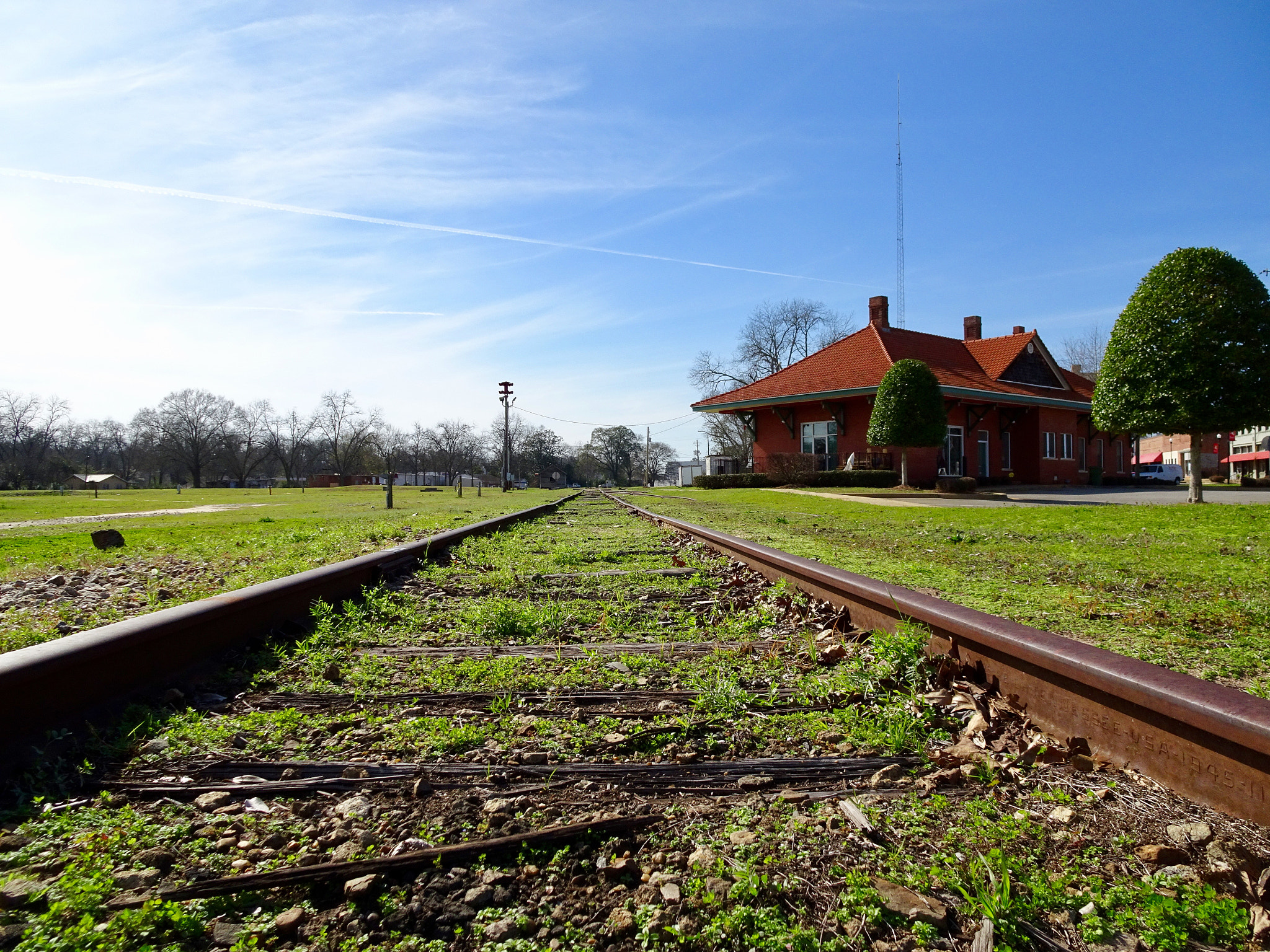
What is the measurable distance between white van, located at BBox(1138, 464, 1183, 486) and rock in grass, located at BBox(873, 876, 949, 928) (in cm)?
4808

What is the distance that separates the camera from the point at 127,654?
2.49 meters

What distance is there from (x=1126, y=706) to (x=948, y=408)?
96.2ft

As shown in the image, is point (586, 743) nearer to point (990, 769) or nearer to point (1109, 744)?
point (990, 769)

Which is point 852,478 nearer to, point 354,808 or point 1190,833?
point 1190,833

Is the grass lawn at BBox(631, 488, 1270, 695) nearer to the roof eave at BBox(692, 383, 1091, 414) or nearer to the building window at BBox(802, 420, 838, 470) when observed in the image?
the roof eave at BBox(692, 383, 1091, 414)

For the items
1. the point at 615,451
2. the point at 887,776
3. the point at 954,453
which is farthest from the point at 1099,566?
the point at 615,451

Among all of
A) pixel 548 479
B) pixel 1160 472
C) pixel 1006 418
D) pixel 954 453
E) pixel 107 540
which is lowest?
pixel 548 479

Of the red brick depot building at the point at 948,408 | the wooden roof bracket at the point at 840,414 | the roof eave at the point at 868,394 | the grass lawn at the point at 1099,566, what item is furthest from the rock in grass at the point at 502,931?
the wooden roof bracket at the point at 840,414

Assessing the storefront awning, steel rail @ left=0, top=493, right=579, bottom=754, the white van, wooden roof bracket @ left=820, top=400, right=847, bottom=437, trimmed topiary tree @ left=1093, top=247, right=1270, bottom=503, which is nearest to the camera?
steel rail @ left=0, top=493, right=579, bottom=754

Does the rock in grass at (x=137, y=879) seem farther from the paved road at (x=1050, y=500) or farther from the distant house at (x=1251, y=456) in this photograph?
the distant house at (x=1251, y=456)

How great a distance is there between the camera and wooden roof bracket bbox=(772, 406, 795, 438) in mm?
30906

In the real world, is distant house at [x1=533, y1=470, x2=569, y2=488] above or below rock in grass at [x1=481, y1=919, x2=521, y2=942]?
below

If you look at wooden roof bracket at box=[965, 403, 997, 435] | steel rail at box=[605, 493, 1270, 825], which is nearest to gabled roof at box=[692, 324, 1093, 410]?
wooden roof bracket at box=[965, 403, 997, 435]

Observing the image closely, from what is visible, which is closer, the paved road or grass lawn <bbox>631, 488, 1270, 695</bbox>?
grass lawn <bbox>631, 488, 1270, 695</bbox>
